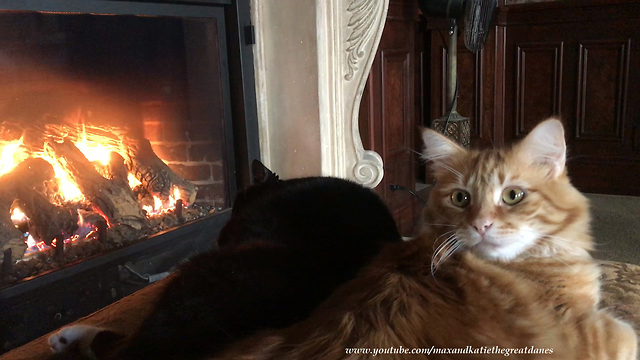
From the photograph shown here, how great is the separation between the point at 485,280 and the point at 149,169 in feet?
4.42

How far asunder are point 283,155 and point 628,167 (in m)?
2.40

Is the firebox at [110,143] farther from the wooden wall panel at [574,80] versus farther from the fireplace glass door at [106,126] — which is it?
the wooden wall panel at [574,80]

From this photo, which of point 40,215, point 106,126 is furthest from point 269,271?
point 106,126

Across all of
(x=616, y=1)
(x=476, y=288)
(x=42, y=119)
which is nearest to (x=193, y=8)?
(x=42, y=119)

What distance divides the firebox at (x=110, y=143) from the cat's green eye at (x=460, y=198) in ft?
2.53

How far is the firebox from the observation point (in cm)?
133

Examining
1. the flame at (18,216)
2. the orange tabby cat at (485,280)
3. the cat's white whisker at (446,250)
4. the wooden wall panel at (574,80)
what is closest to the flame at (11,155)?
the flame at (18,216)

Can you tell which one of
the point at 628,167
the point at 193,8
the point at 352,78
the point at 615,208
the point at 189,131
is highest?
the point at 193,8

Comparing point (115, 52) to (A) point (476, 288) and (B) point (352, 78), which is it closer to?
Answer: (B) point (352, 78)

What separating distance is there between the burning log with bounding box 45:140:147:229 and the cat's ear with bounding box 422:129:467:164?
1.03 metres

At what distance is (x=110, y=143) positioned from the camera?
1648mm

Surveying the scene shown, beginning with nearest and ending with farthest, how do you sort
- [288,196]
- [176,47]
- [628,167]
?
1. [288,196]
2. [176,47]
3. [628,167]

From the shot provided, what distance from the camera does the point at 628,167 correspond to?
3.09 meters

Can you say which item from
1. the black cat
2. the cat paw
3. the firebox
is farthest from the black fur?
the firebox
